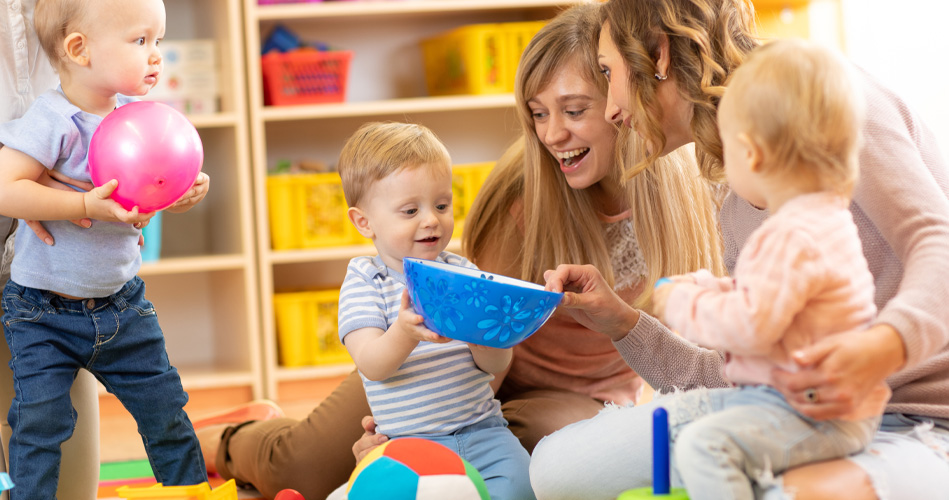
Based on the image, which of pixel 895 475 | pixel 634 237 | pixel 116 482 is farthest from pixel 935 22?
pixel 116 482

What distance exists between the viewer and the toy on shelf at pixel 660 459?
2.93 ft

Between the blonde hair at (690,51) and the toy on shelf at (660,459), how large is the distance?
1.48 ft

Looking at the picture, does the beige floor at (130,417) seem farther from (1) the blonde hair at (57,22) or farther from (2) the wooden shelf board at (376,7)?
(1) the blonde hair at (57,22)

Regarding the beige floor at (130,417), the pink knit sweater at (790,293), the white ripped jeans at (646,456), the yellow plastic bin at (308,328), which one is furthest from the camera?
the yellow plastic bin at (308,328)

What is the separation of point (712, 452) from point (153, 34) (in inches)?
35.3

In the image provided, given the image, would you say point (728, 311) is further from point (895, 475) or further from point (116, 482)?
point (116, 482)

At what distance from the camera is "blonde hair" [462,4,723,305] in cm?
150

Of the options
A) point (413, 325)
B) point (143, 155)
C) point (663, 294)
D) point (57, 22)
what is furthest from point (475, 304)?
point (57, 22)

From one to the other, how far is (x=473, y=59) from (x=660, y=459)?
1.88 meters

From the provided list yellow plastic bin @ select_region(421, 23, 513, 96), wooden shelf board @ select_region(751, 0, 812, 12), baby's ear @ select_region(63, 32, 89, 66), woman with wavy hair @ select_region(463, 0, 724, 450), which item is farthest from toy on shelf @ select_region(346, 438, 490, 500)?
wooden shelf board @ select_region(751, 0, 812, 12)

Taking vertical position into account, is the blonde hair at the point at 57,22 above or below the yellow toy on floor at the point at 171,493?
above

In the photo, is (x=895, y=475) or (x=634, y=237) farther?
(x=634, y=237)

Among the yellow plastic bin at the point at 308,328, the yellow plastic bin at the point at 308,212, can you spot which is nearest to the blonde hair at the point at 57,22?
the yellow plastic bin at the point at 308,212

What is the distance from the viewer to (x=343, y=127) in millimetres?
2877
